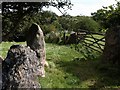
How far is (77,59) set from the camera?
69.1 feet

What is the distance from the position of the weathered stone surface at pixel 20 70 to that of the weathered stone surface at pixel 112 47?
7.89 metres

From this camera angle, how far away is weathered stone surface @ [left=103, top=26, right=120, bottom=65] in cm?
1804

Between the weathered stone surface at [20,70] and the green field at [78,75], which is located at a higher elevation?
the weathered stone surface at [20,70]

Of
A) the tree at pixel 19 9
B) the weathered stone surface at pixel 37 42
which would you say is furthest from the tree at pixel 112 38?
the tree at pixel 19 9

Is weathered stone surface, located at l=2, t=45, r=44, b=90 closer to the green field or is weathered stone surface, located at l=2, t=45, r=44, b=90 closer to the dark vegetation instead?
the dark vegetation

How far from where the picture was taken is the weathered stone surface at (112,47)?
59.2ft

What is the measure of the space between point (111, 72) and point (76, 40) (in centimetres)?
1631

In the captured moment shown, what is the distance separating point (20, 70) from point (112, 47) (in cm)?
929

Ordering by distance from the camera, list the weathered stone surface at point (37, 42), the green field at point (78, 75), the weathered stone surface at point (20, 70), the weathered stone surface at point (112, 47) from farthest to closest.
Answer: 1. the weathered stone surface at point (112, 47)
2. the weathered stone surface at point (37, 42)
3. the green field at point (78, 75)
4. the weathered stone surface at point (20, 70)

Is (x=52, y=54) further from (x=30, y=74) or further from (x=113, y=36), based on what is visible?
(x=30, y=74)

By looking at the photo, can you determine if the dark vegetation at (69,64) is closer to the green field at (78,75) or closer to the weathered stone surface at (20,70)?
the green field at (78,75)

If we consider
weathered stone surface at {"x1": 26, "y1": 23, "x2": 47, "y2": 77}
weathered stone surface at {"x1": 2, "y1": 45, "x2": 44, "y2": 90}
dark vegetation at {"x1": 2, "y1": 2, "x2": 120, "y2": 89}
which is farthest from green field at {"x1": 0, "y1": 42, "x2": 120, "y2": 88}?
weathered stone surface at {"x1": 2, "y1": 45, "x2": 44, "y2": 90}

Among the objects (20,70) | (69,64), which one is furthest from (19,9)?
(69,64)

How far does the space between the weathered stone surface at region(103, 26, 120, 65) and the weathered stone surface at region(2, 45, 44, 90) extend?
311 inches
